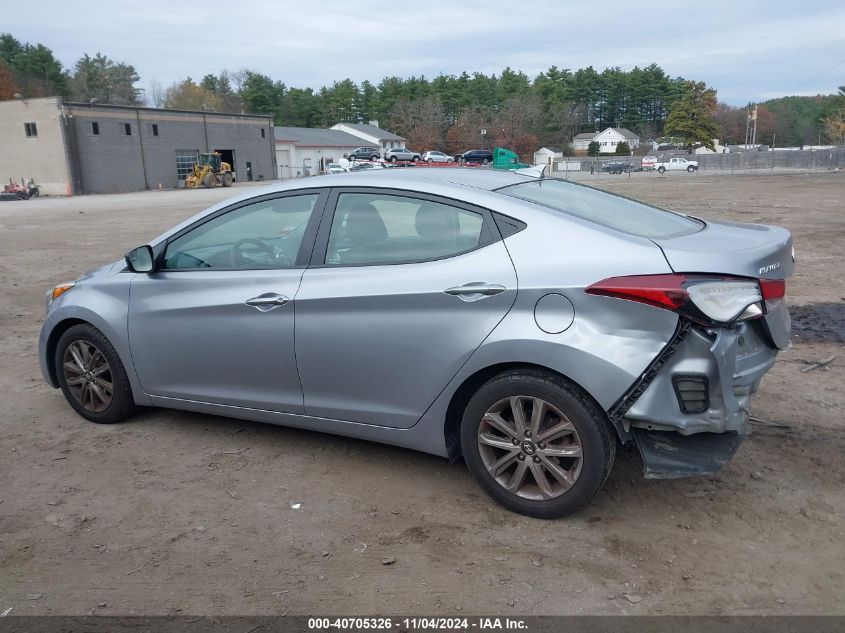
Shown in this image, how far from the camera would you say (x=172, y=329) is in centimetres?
447

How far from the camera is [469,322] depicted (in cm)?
350

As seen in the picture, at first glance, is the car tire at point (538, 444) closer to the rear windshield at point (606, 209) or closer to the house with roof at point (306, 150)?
the rear windshield at point (606, 209)

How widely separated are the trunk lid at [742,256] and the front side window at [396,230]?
0.99m

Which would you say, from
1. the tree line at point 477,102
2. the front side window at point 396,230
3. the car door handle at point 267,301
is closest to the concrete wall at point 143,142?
the tree line at point 477,102

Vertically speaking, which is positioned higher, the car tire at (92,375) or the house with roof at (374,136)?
the house with roof at (374,136)

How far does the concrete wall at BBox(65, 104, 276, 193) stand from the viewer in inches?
1965

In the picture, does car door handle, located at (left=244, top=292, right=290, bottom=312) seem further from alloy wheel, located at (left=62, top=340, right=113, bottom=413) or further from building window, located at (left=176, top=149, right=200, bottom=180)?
building window, located at (left=176, top=149, right=200, bottom=180)

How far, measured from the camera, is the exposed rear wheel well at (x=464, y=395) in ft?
11.1

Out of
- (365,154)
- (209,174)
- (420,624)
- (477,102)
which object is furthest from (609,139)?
(420,624)

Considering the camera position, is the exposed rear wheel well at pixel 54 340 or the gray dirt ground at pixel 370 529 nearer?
the gray dirt ground at pixel 370 529

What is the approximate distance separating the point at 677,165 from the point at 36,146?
53662mm

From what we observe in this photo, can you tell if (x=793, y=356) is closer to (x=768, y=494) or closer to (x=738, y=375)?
(x=768, y=494)

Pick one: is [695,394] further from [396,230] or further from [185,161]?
[185,161]

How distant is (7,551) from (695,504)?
11.2 ft
